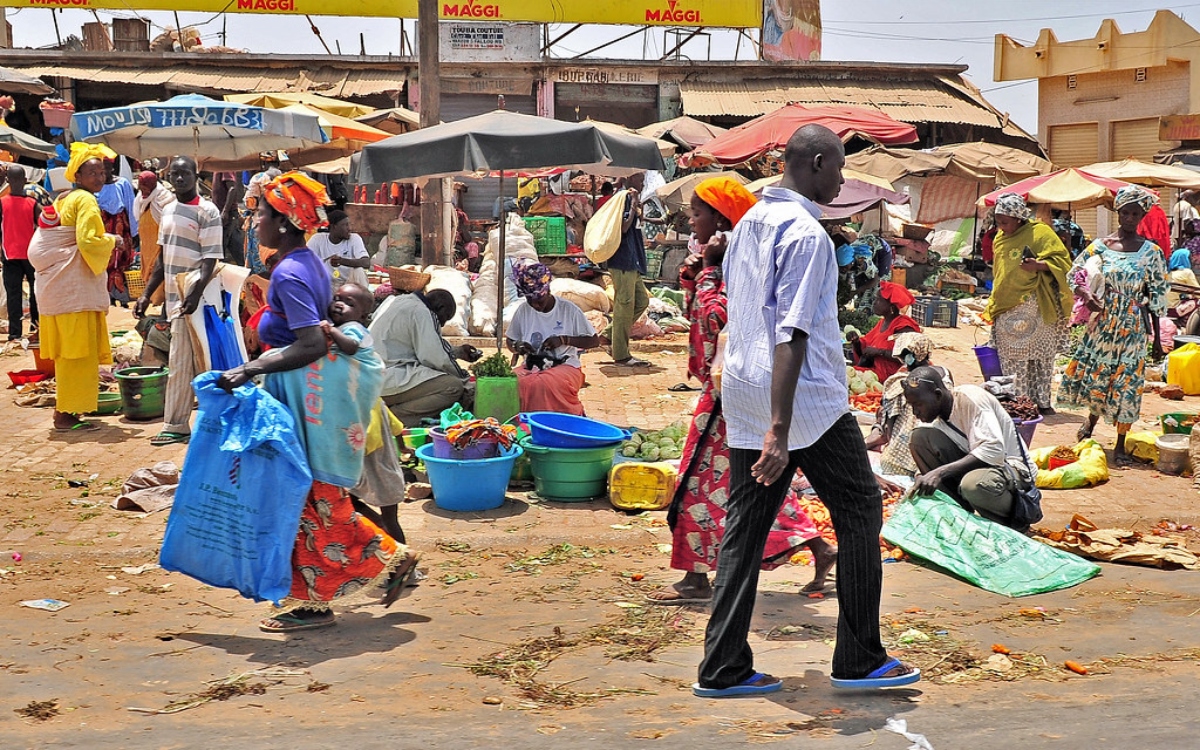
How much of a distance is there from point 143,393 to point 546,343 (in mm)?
3409

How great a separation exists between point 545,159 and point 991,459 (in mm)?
4311

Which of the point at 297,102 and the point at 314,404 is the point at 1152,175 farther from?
the point at 314,404

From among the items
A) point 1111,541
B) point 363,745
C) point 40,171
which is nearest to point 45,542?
point 363,745

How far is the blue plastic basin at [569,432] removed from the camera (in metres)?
7.13

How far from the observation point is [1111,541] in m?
6.10

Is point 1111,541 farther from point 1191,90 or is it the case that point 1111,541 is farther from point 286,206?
point 1191,90

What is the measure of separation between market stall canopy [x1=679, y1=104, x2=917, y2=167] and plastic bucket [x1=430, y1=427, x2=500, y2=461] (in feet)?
28.4

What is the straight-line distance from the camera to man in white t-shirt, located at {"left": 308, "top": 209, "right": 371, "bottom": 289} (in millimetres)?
10836

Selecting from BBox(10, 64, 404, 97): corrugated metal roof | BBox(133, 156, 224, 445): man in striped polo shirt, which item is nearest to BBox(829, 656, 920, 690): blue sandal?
BBox(133, 156, 224, 445): man in striped polo shirt

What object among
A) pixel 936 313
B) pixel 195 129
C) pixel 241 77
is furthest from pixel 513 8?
pixel 195 129

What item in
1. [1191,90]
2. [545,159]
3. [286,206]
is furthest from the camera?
[1191,90]

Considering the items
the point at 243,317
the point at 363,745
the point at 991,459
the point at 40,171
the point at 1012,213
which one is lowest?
the point at 363,745

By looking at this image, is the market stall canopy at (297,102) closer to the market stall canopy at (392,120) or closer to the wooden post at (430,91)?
the market stall canopy at (392,120)

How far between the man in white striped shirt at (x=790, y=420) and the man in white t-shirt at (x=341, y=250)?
7351 mm
